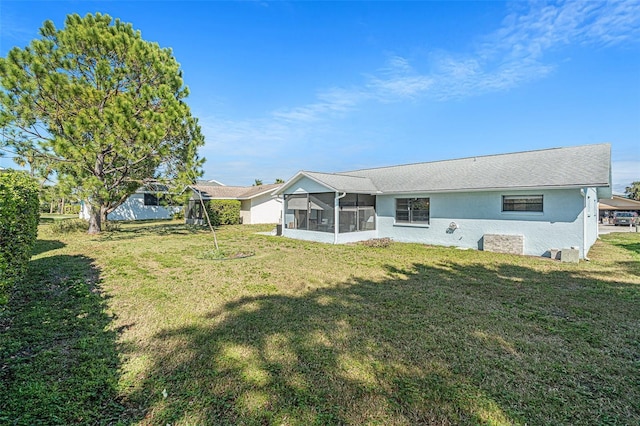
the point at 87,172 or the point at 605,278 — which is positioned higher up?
the point at 87,172

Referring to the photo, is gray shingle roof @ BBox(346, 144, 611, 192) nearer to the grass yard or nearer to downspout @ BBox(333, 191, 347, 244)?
downspout @ BBox(333, 191, 347, 244)

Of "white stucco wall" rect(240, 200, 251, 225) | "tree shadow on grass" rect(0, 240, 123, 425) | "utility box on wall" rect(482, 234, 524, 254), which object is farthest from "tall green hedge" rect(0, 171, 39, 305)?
"white stucco wall" rect(240, 200, 251, 225)

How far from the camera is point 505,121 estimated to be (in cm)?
1759

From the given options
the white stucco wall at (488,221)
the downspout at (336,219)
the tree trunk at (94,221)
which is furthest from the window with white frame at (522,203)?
the tree trunk at (94,221)

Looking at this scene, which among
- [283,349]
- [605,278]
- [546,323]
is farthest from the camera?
[605,278]

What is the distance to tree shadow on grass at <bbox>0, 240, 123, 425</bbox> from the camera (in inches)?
98.7

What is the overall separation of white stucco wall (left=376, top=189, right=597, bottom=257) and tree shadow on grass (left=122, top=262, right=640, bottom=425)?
4562mm

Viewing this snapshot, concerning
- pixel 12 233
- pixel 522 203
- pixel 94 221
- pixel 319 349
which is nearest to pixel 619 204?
pixel 522 203

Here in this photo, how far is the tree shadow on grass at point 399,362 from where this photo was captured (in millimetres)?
2584

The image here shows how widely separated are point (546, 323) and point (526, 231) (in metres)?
6.89

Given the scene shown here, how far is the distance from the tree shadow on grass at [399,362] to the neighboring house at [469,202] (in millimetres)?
4727

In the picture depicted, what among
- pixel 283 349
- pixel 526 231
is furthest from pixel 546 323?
pixel 526 231

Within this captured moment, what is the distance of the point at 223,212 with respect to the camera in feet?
73.9

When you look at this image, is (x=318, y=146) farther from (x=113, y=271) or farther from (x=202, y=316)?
(x=202, y=316)
